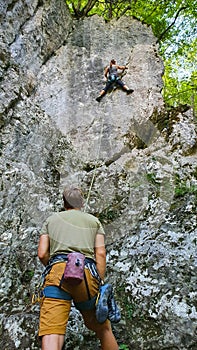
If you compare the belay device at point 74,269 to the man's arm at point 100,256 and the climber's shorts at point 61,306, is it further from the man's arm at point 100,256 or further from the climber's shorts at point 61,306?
the man's arm at point 100,256

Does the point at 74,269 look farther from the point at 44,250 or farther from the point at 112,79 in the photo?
the point at 112,79

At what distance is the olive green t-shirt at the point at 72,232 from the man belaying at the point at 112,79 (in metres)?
7.44

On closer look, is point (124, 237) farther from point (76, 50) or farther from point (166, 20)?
point (166, 20)

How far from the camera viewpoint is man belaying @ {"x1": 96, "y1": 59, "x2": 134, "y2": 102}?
1045 cm

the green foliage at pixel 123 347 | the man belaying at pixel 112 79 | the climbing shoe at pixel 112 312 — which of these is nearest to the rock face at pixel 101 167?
the green foliage at pixel 123 347

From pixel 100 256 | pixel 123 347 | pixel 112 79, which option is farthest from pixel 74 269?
pixel 112 79

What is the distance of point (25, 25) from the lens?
1047 cm

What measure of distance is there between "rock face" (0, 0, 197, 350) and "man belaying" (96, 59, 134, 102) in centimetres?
20

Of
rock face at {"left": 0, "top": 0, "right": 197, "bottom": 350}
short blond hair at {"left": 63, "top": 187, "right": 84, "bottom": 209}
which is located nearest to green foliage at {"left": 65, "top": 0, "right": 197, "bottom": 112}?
rock face at {"left": 0, "top": 0, "right": 197, "bottom": 350}

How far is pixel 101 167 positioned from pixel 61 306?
15.1 ft

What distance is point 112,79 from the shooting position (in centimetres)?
1059

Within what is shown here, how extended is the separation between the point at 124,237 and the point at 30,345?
2.24 m

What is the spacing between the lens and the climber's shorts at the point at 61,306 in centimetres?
305

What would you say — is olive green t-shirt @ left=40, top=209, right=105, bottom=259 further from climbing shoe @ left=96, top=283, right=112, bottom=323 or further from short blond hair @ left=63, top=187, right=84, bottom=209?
climbing shoe @ left=96, top=283, right=112, bottom=323
